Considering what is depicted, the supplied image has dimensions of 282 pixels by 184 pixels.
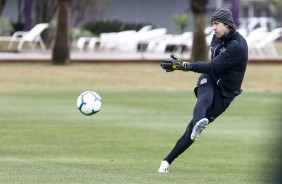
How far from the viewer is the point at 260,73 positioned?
34.4 metres

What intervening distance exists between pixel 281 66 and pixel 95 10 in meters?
20.3

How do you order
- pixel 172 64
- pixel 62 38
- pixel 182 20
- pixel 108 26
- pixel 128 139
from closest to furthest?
pixel 172 64, pixel 128 139, pixel 62 38, pixel 182 20, pixel 108 26

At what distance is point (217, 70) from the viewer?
11031 mm

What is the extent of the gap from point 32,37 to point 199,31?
10314 mm

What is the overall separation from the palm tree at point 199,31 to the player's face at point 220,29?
951 inches

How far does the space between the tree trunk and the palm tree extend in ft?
14.7

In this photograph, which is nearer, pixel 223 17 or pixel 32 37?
pixel 223 17

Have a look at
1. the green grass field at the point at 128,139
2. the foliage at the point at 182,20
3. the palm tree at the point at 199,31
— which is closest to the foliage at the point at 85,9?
the foliage at the point at 182,20

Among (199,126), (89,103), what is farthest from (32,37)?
(199,126)

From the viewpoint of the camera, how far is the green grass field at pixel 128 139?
11.1 meters

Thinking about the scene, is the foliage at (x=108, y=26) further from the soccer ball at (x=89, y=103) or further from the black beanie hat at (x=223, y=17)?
the black beanie hat at (x=223, y=17)

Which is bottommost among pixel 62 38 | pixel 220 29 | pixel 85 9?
pixel 85 9

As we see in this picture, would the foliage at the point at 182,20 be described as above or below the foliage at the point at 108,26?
above

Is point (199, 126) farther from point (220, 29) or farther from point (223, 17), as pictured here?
point (223, 17)
